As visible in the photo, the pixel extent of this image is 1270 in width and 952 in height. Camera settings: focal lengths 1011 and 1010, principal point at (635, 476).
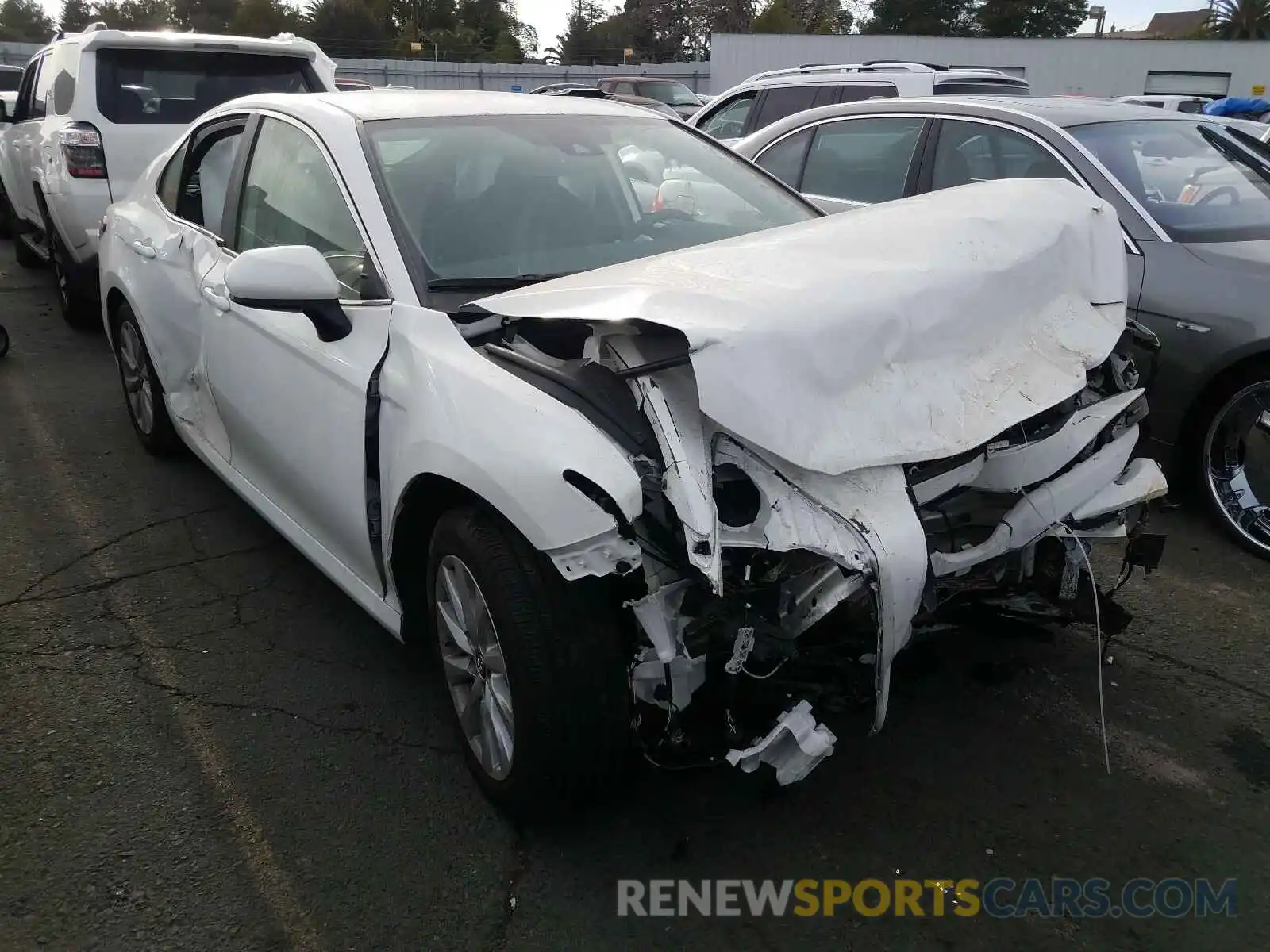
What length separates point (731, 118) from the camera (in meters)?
9.02

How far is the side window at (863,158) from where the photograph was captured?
5.41 metres

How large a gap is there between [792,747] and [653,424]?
757 mm

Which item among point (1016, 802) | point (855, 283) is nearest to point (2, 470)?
point (855, 283)

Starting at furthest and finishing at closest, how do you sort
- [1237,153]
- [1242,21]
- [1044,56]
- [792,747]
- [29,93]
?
[1242,21] < [1044,56] < [29,93] < [1237,153] < [792,747]

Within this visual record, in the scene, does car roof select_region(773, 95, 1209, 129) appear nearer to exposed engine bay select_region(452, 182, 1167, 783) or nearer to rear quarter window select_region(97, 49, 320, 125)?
exposed engine bay select_region(452, 182, 1167, 783)

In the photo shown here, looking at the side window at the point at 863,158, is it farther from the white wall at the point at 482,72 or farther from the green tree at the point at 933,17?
the green tree at the point at 933,17

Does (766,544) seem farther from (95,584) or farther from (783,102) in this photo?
(783,102)

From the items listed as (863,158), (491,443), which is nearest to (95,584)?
(491,443)

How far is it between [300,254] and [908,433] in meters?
1.62

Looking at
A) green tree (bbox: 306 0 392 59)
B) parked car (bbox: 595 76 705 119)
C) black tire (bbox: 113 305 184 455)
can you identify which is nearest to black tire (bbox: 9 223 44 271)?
black tire (bbox: 113 305 184 455)

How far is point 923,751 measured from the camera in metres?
2.85

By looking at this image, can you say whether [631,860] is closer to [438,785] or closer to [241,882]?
[438,785]

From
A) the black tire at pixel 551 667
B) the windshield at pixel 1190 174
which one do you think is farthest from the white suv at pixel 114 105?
the black tire at pixel 551 667

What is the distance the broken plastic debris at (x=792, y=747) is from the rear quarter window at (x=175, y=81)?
21.0 feet
